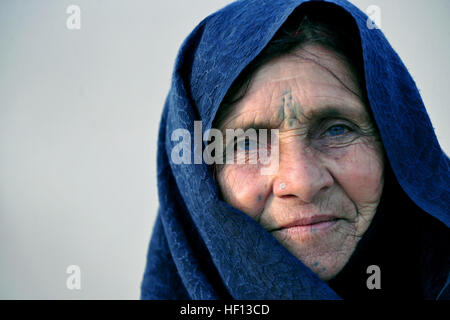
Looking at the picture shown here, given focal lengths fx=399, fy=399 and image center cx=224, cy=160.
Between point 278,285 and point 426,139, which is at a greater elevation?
point 426,139

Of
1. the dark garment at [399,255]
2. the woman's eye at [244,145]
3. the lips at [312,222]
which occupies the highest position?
the woman's eye at [244,145]

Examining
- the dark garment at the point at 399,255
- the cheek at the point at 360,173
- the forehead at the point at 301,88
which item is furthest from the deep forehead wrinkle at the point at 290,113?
the dark garment at the point at 399,255

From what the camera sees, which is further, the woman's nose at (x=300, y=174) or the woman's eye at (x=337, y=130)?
the woman's eye at (x=337, y=130)

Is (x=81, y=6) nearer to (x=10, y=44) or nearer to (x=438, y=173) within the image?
(x=10, y=44)

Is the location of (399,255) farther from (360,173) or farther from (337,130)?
(337,130)

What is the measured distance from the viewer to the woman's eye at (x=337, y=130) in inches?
49.9

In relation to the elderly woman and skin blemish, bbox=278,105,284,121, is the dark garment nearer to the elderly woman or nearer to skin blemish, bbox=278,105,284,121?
the elderly woman

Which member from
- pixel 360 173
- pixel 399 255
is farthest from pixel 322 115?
pixel 399 255

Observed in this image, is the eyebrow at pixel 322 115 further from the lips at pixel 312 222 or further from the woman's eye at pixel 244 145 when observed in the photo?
the lips at pixel 312 222

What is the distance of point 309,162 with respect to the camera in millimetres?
1186

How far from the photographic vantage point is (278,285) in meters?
1.15

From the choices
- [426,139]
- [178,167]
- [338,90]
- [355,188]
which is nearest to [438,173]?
[426,139]

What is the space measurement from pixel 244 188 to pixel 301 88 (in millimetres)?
356
